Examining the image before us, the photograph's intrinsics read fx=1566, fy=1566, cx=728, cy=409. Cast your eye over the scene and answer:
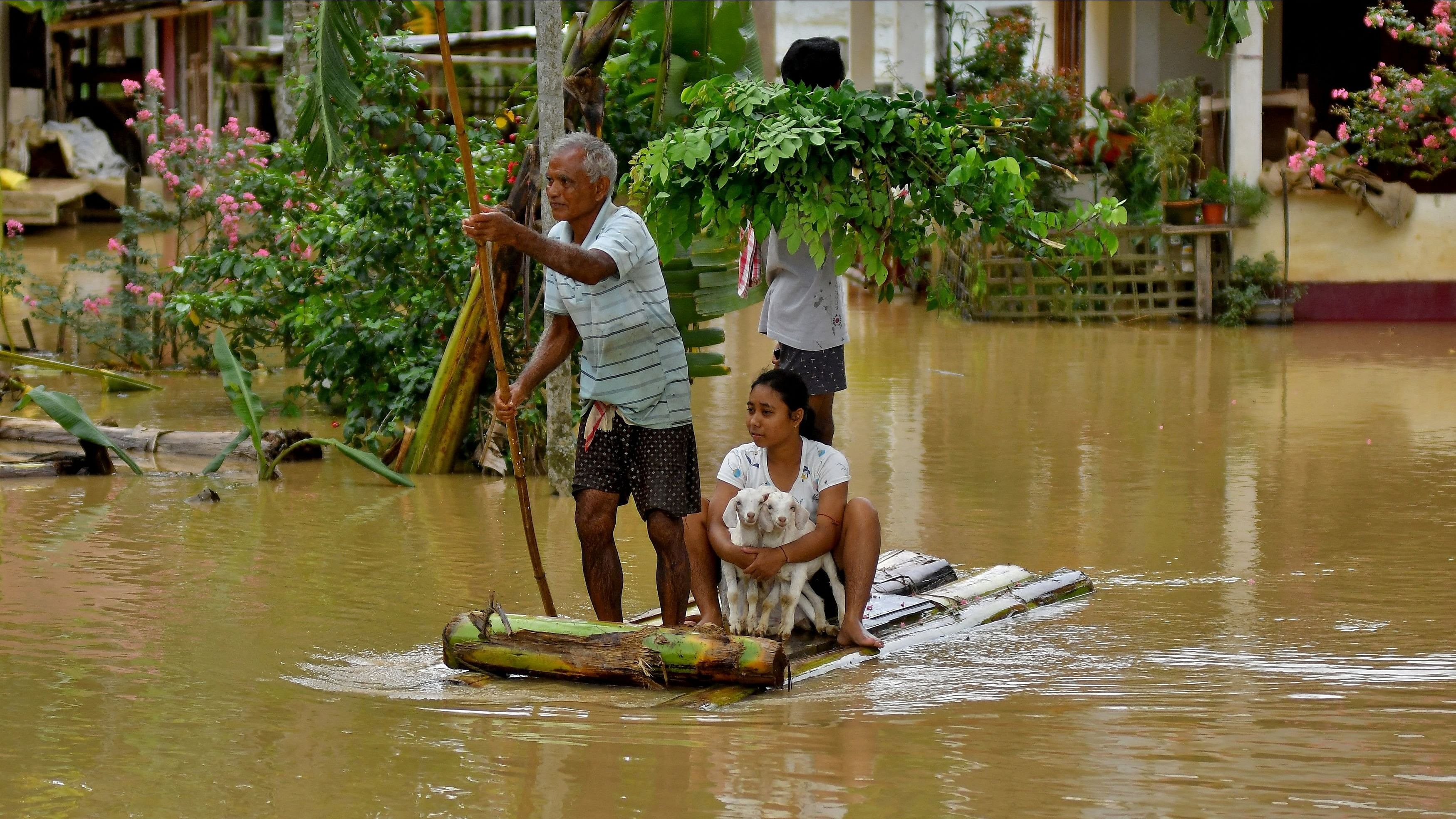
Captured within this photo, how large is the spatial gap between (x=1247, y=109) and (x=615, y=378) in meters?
13.0

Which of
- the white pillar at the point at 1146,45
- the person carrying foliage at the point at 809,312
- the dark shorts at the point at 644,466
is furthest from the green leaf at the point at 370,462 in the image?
the white pillar at the point at 1146,45

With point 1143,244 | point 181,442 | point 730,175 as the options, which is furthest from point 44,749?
point 1143,244

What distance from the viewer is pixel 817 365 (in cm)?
580

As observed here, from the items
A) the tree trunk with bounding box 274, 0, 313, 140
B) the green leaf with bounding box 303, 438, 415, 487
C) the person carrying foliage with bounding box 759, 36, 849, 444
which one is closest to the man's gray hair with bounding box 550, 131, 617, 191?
→ the person carrying foliage with bounding box 759, 36, 849, 444

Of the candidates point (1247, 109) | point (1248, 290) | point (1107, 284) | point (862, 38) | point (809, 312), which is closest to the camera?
→ point (809, 312)

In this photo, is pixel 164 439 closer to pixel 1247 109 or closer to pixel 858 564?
pixel 858 564

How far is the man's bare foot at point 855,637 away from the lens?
5047 millimetres

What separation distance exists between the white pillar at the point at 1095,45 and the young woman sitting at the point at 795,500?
51.9ft

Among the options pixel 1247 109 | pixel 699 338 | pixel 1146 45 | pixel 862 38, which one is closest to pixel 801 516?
pixel 699 338

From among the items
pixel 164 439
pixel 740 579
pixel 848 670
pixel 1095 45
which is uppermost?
pixel 1095 45

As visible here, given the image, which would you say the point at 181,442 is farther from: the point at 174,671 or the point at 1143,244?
the point at 1143,244

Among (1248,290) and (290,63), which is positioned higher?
(290,63)

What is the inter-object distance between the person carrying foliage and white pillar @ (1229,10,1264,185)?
38.4 feet

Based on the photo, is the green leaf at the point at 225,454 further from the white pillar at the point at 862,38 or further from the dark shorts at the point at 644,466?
the white pillar at the point at 862,38
